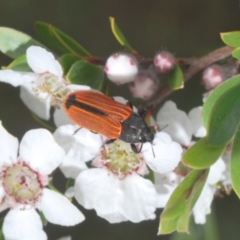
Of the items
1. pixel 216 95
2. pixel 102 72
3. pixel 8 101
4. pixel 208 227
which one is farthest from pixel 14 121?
pixel 216 95

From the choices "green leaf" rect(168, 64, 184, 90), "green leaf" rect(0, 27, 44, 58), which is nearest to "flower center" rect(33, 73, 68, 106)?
"green leaf" rect(0, 27, 44, 58)

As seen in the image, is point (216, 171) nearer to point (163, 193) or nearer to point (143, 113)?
point (163, 193)

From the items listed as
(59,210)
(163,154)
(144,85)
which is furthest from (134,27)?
(59,210)

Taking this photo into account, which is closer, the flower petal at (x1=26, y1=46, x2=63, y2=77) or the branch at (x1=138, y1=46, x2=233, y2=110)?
the flower petal at (x1=26, y1=46, x2=63, y2=77)

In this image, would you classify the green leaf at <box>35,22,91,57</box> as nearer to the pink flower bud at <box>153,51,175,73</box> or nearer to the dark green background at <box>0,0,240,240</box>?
the pink flower bud at <box>153,51,175,73</box>

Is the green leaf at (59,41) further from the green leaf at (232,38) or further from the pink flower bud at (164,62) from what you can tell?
the green leaf at (232,38)

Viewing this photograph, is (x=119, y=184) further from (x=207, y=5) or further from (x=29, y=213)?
(x=207, y=5)

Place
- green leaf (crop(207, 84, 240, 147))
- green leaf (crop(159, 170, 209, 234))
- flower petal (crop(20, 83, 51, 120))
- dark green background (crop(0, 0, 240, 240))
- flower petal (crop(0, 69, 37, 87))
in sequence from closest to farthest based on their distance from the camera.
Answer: green leaf (crop(207, 84, 240, 147)) → green leaf (crop(159, 170, 209, 234)) → flower petal (crop(0, 69, 37, 87)) → flower petal (crop(20, 83, 51, 120)) → dark green background (crop(0, 0, 240, 240))

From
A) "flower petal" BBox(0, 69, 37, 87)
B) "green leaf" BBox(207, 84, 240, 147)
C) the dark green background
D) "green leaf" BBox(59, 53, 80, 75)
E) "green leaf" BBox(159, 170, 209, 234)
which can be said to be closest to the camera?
"green leaf" BBox(207, 84, 240, 147)
